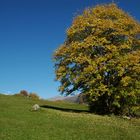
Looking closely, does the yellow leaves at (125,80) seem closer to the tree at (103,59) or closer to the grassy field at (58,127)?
the tree at (103,59)

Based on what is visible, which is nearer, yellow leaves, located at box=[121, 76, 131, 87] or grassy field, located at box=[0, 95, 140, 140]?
grassy field, located at box=[0, 95, 140, 140]

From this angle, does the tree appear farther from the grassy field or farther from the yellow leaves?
the grassy field

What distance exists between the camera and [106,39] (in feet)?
195

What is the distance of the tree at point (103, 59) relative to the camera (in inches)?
2237

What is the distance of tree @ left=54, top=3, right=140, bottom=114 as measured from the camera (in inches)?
2237

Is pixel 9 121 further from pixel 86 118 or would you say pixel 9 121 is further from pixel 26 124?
pixel 86 118

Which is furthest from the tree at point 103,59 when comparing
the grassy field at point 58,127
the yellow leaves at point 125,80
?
the grassy field at point 58,127

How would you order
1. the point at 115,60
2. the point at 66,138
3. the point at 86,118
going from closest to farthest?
1. the point at 66,138
2. the point at 86,118
3. the point at 115,60

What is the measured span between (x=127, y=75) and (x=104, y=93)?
13.2ft

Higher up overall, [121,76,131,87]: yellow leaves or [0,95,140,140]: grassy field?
[121,76,131,87]: yellow leaves

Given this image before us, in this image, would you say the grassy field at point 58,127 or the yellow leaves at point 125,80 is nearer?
the grassy field at point 58,127

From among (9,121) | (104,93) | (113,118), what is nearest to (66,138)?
(9,121)

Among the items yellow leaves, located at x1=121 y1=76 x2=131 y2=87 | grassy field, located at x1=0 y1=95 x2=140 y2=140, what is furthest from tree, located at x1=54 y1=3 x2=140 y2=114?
grassy field, located at x1=0 y1=95 x2=140 y2=140

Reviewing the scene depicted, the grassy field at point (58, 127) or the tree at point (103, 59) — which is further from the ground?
A: the tree at point (103, 59)
